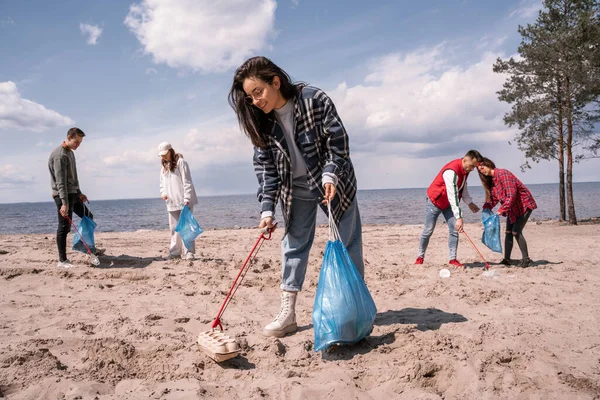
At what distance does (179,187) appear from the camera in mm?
5996

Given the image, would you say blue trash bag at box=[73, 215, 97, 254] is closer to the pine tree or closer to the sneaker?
the sneaker

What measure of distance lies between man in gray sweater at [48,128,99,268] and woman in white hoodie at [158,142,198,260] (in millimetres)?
1129

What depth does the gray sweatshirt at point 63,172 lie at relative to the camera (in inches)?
213

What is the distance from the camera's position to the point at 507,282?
14.0ft

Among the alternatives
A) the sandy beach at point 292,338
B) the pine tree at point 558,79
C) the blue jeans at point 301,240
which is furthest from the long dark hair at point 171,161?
the pine tree at point 558,79

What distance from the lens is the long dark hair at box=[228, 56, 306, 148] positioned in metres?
2.51

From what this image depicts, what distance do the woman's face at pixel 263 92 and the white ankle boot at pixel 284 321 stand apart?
132cm

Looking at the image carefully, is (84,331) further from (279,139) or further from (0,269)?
(0,269)

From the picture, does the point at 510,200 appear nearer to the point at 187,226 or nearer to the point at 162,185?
the point at 187,226

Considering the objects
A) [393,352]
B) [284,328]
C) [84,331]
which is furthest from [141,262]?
[393,352]

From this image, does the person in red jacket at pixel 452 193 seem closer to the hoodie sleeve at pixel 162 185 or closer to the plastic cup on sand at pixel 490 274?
the plastic cup on sand at pixel 490 274

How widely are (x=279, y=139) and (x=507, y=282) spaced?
3.06 meters

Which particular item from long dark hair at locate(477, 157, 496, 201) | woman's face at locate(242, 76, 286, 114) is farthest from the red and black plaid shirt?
woman's face at locate(242, 76, 286, 114)

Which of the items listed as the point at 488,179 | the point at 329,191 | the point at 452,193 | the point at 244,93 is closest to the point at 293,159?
the point at 329,191
